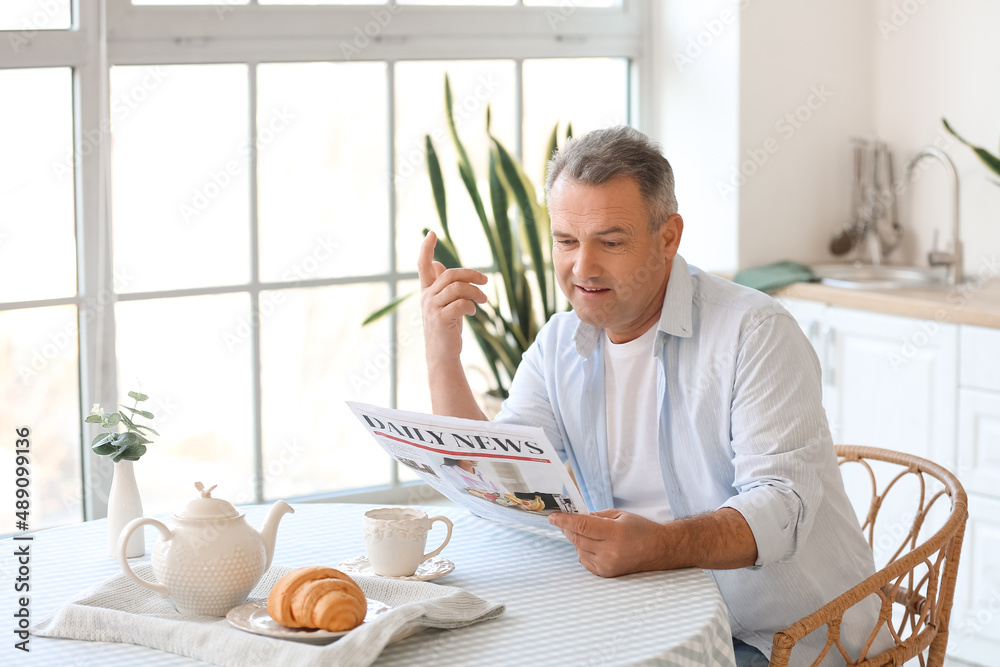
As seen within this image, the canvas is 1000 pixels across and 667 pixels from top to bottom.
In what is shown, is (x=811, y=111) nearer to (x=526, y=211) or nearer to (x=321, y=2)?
(x=526, y=211)

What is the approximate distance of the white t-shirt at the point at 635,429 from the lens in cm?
166

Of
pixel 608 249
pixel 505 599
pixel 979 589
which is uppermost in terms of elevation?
pixel 608 249

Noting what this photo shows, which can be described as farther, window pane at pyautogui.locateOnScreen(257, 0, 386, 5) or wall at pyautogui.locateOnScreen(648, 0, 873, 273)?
wall at pyautogui.locateOnScreen(648, 0, 873, 273)

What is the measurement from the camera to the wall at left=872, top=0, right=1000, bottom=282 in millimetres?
3078

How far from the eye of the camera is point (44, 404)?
8.40 feet

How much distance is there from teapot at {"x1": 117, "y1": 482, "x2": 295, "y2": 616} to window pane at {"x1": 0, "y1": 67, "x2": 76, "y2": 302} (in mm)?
1461

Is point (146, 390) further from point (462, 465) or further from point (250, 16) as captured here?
point (462, 465)

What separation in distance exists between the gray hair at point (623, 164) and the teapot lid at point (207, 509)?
26.8 inches

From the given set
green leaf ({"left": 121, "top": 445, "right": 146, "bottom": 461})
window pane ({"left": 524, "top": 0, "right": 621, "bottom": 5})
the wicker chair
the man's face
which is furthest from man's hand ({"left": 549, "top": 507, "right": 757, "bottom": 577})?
window pane ({"left": 524, "top": 0, "right": 621, "bottom": 5})

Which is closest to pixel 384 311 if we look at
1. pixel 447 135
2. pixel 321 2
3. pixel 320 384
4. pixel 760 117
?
pixel 320 384

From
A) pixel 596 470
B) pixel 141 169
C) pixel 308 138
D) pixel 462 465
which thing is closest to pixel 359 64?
pixel 308 138

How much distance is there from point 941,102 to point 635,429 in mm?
2045

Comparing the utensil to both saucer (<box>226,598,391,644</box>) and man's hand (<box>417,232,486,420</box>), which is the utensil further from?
saucer (<box>226,598,391,644</box>)

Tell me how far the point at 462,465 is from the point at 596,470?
1.30ft
